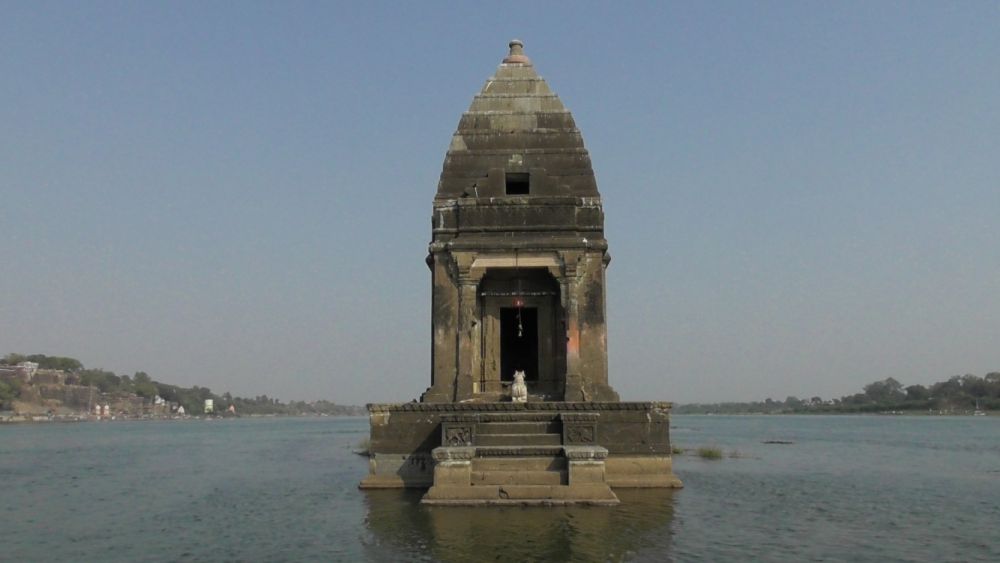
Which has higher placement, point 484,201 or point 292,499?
point 484,201

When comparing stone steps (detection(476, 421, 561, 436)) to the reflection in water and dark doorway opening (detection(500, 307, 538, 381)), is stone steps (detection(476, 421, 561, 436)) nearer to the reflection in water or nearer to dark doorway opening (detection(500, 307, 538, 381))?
the reflection in water

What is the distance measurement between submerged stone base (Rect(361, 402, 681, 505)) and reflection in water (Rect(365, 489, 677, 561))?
0.46 m

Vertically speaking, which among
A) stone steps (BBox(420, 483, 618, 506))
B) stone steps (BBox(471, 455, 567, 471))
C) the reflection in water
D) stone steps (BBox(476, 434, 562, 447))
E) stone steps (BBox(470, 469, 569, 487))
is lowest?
the reflection in water

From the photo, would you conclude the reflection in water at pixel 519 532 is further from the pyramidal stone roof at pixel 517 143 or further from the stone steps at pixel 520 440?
the pyramidal stone roof at pixel 517 143

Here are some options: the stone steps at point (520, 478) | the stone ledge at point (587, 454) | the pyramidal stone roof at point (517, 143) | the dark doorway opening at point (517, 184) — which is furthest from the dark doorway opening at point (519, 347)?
the stone ledge at point (587, 454)

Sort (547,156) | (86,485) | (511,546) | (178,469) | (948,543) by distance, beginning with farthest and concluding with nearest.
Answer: (178,469) < (86,485) < (547,156) < (948,543) < (511,546)

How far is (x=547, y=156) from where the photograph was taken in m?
20.2

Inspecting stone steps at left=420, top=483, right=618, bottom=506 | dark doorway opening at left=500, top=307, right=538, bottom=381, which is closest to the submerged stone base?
stone steps at left=420, top=483, right=618, bottom=506

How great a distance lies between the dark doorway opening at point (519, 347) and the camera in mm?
22125

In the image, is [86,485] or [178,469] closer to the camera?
[86,485]

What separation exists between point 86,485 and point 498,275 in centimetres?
1314

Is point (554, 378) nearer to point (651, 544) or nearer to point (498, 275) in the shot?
point (498, 275)

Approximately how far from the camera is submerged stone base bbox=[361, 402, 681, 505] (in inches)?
591

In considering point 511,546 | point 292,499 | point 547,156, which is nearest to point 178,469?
point 292,499
